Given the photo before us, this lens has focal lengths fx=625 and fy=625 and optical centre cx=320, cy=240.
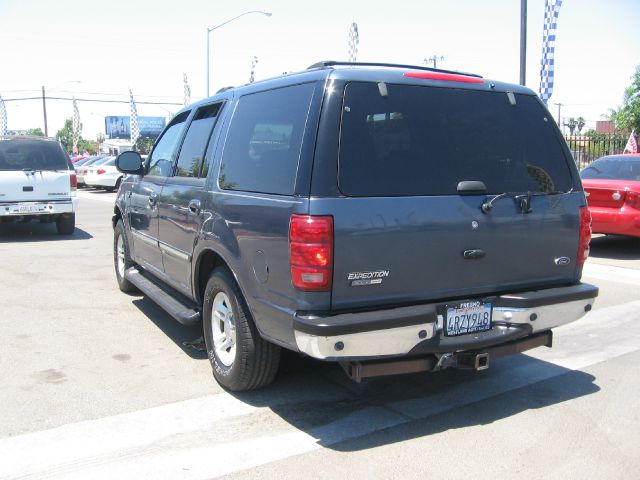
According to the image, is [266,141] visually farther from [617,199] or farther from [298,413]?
[617,199]

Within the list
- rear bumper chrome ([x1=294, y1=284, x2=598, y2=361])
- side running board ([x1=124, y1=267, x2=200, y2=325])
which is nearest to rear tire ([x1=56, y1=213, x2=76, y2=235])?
side running board ([x1=124, y1=267, x2=200, y2=325])

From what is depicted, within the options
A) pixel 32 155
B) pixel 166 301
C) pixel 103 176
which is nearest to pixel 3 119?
pixel 103 176

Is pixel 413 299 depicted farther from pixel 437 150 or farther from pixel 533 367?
pixel 533 367

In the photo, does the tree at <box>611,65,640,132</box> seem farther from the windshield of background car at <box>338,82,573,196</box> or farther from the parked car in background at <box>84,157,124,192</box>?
the windshield of background car at <box>338,82,573,196</box>

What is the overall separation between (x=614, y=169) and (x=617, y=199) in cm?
103

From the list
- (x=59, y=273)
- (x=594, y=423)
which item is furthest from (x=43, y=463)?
(x=59, y=273)

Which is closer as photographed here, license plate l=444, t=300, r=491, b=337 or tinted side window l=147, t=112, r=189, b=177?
license plate l=444, t=300, r=491, b=337

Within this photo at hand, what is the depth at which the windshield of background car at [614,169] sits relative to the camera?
10219 mm

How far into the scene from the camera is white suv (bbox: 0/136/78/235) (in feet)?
36.8

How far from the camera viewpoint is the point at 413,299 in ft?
11.7

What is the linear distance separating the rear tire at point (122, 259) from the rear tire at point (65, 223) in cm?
520

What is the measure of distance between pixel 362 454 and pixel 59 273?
6.29m

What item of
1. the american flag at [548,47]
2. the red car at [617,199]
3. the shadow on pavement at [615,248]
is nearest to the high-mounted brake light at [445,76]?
the red car at [617,199]

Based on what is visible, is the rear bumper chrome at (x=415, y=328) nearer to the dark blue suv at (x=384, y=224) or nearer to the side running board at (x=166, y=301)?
the dark blue suv at (x=384, y=224)
